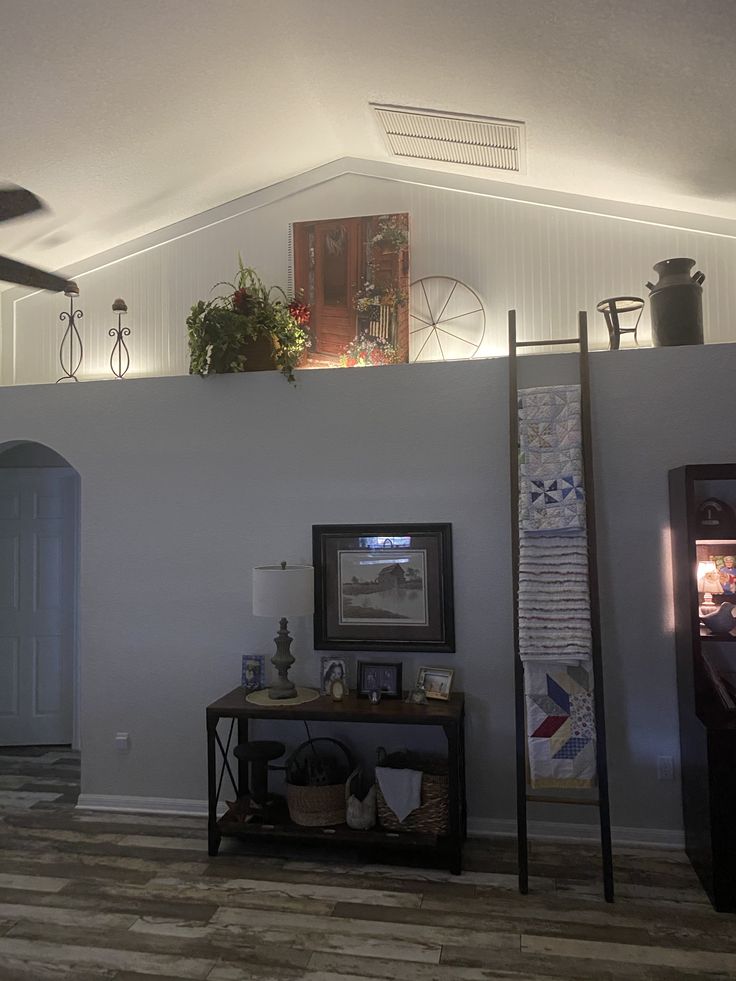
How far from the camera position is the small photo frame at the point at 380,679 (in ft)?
11.4

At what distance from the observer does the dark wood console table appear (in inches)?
124

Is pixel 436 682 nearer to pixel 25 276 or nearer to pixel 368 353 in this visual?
pixel 368 353

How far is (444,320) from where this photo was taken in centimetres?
425

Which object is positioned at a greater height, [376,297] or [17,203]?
[17,203]

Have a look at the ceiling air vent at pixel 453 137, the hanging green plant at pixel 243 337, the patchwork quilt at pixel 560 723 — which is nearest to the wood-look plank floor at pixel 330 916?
the patchwork quilt at pixel 560 723

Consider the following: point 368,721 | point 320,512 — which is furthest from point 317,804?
point 320,512

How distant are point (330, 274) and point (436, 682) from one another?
2.49 metres

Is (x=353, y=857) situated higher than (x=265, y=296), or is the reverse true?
(x=265, y=296)

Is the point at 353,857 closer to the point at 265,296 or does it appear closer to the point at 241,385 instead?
the point at 241,385

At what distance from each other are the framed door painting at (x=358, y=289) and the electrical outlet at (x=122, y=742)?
2367 millimetres

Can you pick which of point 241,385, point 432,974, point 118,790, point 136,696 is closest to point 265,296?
point 241,385

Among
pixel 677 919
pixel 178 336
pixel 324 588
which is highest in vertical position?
pixel 178 336

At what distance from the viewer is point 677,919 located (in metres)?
2.78

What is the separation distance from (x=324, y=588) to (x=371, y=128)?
254 centimetres
